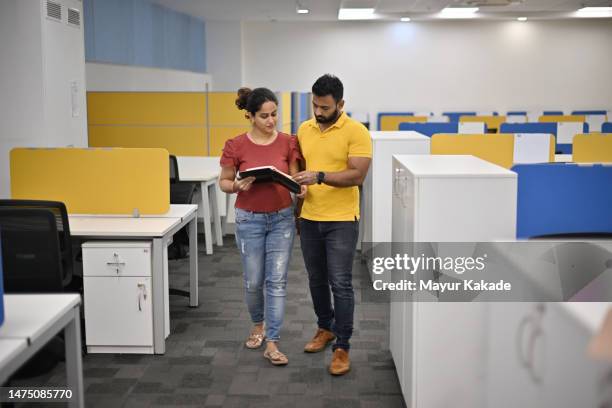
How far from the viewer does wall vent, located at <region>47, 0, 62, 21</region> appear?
5.09 metres

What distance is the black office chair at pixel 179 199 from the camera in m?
4.64

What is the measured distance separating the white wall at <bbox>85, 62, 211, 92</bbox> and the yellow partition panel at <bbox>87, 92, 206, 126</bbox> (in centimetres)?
60

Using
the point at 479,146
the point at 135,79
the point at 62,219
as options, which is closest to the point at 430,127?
the point at 479,146

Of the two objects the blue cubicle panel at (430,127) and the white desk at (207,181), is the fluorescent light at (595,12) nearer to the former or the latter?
the blue cubicle panel at (430,127)

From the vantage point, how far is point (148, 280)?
3566 mm

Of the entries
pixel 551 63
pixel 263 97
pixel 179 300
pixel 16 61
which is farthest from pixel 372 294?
pixel 551 63

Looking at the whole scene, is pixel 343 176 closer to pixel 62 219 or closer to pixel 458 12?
pixel 62 219

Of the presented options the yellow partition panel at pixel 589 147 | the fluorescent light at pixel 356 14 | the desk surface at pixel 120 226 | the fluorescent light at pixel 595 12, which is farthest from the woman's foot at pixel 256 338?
the fluorescent light at pixel 595 12

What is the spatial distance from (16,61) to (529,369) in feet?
14.4

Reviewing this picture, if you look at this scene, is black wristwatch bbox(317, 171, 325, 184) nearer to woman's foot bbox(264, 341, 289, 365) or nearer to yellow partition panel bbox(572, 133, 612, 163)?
woman's foot bbox(264, 341, 289, 365)

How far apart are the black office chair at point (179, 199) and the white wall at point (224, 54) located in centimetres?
738

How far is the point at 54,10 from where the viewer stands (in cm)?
518

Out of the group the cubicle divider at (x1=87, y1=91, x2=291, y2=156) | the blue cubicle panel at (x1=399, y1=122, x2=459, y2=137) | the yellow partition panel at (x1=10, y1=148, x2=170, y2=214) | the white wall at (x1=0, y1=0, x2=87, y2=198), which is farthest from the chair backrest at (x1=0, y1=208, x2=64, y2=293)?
the blue cubicle panel at (x1=399, y1=122, x2=459, y2=137)

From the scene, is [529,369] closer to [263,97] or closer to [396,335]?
[396,335]
